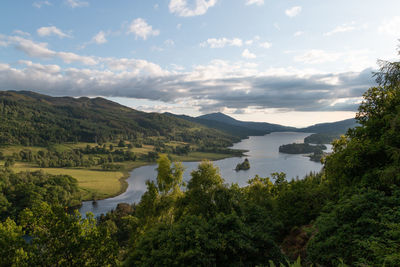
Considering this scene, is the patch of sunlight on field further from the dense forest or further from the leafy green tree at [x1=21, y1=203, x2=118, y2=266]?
the leafy green tree at [x1=21, y1=203, x2=118, y2=266]

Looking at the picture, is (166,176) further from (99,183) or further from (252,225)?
(99,183)

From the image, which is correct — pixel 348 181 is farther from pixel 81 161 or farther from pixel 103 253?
pixel 81 161

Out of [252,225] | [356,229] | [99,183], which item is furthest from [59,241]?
[99,183]

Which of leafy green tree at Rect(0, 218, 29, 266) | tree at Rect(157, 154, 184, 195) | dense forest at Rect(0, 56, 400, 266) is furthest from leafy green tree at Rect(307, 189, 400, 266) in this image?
leafy green tree at Rect(0, 218, 29, 266)

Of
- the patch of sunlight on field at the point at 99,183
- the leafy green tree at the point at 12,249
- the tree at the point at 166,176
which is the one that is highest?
the tree at the point at 166,176

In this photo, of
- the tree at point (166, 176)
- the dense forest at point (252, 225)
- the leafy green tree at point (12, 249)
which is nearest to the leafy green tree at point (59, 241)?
the dense forest at point (252, 225)

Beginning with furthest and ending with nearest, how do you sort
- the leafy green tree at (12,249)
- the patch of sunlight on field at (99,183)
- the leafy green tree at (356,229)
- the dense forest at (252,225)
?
the patch of sunlight on field at (99,183) → the leafy green tree at (12,249) → the dense forest at (252,225) → the leafy green tree at (356,229)

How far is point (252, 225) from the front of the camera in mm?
17797

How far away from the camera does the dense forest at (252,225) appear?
10299 millimetres

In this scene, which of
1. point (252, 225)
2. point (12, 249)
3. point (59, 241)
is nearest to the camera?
point (12, 249)

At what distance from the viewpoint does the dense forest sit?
10.3 metres

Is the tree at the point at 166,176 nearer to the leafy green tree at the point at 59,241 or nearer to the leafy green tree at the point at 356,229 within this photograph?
the leafy green tree at the point at 59,241

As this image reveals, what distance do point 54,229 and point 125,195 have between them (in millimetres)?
104796

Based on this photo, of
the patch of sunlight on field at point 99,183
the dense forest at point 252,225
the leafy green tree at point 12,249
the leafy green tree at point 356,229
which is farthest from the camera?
the patch of sunlight on field at point 99,183
